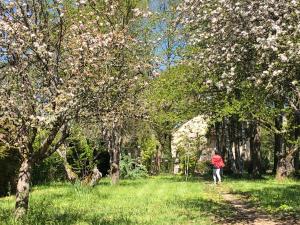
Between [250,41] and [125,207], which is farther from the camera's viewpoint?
[125,207]

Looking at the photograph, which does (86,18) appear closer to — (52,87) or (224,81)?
(52,87)

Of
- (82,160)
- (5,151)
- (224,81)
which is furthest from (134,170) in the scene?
(224,81)

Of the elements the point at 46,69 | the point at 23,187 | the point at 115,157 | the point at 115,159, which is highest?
the point at 46,69

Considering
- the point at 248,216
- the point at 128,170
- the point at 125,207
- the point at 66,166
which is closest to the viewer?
the point at 248,216

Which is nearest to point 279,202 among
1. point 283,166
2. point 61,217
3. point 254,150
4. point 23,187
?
point 61,217

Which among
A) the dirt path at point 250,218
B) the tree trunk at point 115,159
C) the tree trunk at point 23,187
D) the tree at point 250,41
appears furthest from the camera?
the tree trunk at point 115,159

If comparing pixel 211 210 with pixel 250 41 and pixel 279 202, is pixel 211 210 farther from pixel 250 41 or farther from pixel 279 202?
pixel 250 41

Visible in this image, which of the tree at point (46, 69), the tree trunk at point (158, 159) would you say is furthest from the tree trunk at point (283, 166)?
the tree at point (46, 69)

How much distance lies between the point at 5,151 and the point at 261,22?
1452 centimetres

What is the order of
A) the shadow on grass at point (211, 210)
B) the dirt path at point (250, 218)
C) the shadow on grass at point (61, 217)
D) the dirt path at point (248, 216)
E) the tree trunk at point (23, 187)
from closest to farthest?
1. the shadow on grass at point (61, 217)
2. the tree trunk at point (23, 187)
3. the dirt path at point (250, 218)
4. the dirt path at point (248, 216)
5. the shadow on grass at point (211, 210)

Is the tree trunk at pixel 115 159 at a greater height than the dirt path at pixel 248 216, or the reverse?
the tree trunk at pixel 115 159

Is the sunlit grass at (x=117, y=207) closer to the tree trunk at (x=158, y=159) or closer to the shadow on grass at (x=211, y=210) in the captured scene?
the shadow on grass at (x=211, y=210)

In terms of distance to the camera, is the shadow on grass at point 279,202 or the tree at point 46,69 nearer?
the tree at point 46,69

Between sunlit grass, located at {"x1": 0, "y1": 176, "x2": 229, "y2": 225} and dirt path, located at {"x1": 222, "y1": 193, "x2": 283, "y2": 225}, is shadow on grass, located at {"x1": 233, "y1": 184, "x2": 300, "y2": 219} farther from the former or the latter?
sunlit grass, located at {"x1": 0, "y1": 176, "x2": 229, "y2": 225}
